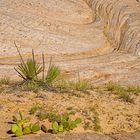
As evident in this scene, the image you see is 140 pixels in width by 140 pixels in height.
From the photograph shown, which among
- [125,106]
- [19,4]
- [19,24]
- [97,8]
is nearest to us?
[125,106]

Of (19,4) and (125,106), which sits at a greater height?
(19,4)

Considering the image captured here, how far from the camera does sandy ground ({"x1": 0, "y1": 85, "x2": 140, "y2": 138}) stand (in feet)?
27.2

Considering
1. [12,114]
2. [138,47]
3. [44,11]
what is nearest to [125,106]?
[12,114]

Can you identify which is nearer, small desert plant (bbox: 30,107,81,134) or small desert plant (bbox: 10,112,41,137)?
small desert plant (bbox: 10,112,41,137)

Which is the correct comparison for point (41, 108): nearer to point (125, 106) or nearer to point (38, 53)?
point (125, 106)

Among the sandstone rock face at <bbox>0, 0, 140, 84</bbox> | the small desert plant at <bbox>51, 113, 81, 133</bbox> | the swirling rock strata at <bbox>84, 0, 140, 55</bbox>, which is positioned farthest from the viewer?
the swirling rock strata at <bbox>84, 0, 140, 55</bbox>

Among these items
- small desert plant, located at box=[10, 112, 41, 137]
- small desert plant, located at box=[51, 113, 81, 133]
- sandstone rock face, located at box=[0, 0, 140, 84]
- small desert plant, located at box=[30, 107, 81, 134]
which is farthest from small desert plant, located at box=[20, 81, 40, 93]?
sandstone rock face, located at box=[0, 0, 140, 84]

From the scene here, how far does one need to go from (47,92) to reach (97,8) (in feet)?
47.3

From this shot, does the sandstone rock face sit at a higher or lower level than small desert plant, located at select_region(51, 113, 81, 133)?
higher

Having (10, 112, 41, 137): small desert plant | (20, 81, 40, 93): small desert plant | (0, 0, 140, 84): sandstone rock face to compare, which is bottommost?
(10, 112, 41, 137): small desert plant

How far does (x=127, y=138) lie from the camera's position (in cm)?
779

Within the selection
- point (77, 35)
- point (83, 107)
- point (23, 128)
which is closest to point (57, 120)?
point (23, 128)

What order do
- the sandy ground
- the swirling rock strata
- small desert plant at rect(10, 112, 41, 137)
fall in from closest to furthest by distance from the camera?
small desert plant at rect(10, 112, 41, 137) → the sandy ground → the swirling rock strata

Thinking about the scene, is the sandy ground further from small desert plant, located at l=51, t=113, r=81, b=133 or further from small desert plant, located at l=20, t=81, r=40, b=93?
small desert plant, located at l=20, t=81, r=40, b=93
